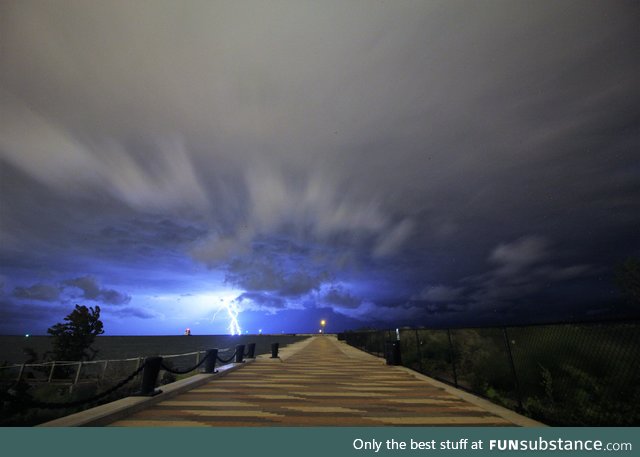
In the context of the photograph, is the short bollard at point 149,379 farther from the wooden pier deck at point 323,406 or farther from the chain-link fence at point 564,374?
the chain-link fence at point 564,374

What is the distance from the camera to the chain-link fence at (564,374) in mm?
5441

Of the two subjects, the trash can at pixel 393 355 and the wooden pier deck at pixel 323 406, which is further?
the trash can at pixel 393 355

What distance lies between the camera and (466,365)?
1364 centimetres

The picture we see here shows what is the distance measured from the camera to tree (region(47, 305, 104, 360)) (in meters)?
26.4

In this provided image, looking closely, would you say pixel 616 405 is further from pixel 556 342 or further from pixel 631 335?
pixel 631 335

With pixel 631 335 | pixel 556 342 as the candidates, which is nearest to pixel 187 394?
pixel 631 335

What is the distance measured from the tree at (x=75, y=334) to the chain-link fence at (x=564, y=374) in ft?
104

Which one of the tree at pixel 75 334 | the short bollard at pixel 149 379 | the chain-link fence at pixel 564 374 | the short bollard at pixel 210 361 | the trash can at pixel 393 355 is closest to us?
the chain-link fence at pixel 564 374

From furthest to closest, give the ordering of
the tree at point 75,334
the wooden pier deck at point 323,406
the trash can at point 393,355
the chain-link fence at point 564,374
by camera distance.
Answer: the tree at point 75,334
the trash can at point 393,355
the chain-link fence at point 564,374
the wooden pier deck at point 323,406

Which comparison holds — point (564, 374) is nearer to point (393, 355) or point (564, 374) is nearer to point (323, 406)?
point (393, 355)

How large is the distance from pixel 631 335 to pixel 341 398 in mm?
5069

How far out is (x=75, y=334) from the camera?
27172 millimetres

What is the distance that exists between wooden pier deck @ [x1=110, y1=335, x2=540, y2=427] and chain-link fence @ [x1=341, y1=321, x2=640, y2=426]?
0.92 metres

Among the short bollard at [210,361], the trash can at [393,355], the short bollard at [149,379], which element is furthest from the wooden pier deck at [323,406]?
the trash can at [393,355]
